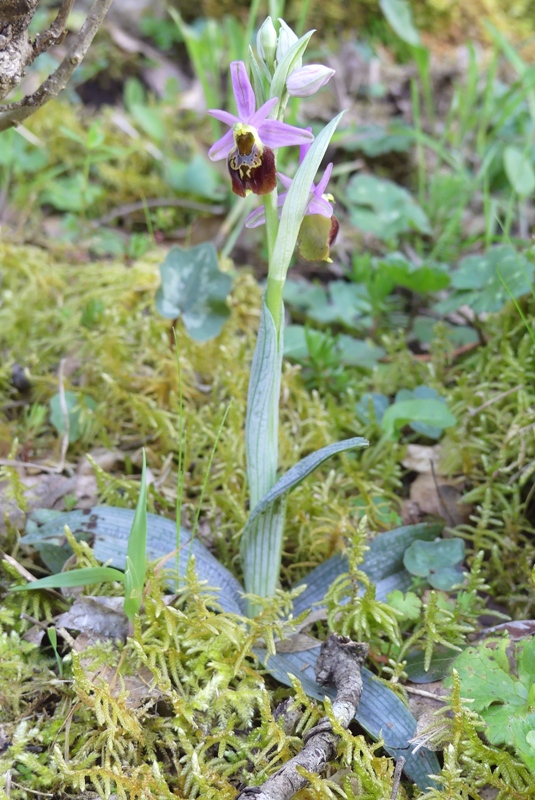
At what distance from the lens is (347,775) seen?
128cm

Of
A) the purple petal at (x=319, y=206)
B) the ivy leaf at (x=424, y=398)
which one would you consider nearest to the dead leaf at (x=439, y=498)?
the ivy leaf at (x=424, y=398)

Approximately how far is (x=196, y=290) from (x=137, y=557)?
46.3 inches

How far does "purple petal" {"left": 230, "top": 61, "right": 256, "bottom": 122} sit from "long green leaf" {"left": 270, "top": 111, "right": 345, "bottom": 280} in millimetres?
171

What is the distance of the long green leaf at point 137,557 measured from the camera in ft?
4.55

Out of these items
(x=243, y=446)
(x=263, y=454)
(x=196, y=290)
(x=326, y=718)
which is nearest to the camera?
(x=326, y=718)

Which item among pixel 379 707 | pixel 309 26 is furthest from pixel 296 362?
pixel 309 26

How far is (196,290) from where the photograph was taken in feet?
7.72

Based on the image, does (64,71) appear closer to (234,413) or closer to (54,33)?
(54,33)

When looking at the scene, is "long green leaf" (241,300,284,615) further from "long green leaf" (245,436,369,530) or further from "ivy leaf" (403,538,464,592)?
"ivy leaf" (403,538,464,592)

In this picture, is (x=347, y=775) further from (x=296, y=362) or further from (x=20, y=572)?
(x=296, y=362)

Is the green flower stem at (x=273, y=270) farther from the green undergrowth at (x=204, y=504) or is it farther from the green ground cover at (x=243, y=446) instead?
the green undergrowth at (x=204, y=504)

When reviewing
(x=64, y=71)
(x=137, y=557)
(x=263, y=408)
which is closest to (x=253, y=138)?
(x=64, y=71)

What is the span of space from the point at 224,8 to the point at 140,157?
5.06 feet

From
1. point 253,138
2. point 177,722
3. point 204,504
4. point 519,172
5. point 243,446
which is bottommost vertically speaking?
point 177,722
